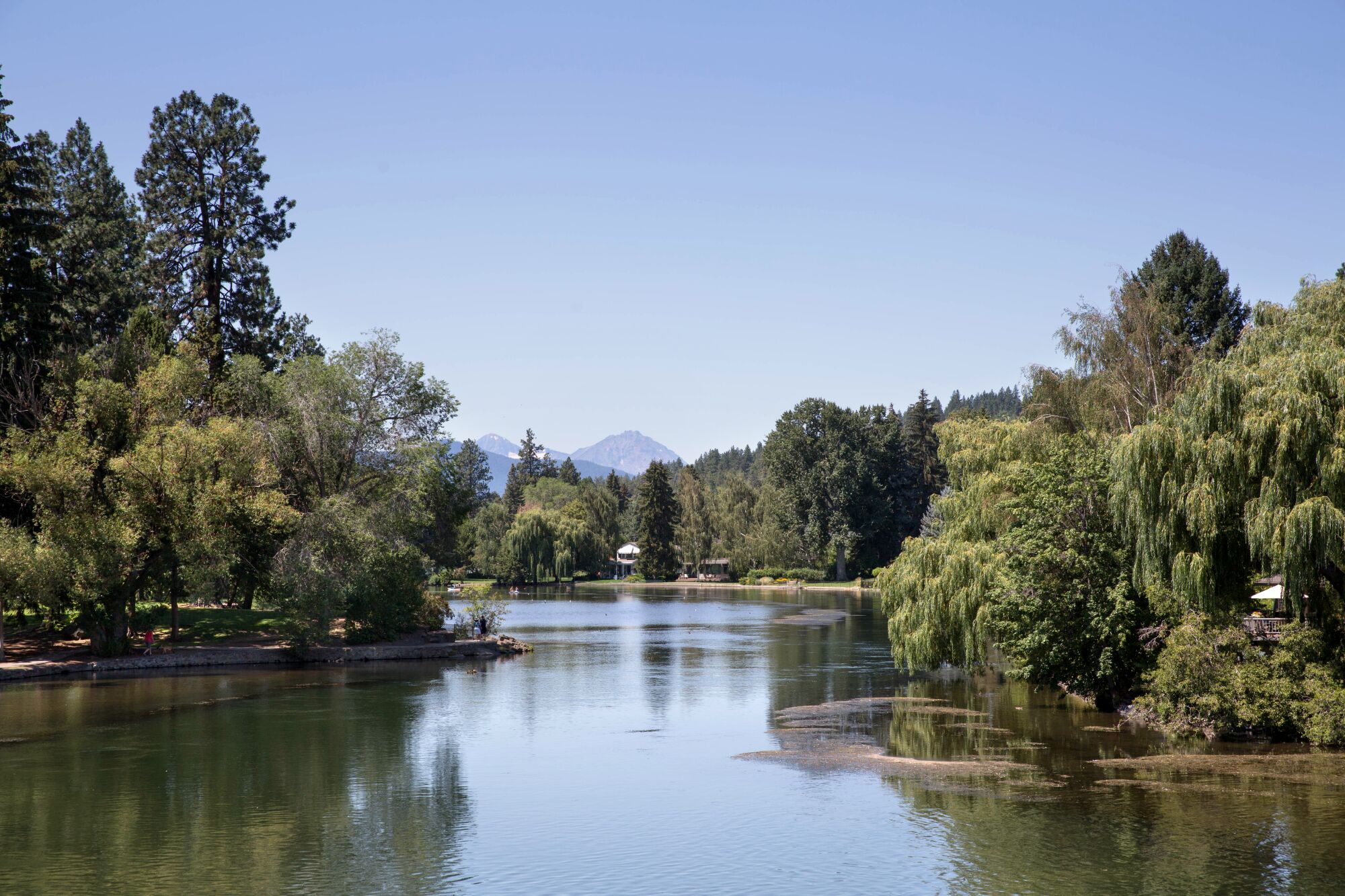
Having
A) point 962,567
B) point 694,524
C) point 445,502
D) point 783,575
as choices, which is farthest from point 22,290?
point 694,524

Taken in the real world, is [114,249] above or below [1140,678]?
above

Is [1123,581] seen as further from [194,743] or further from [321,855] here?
[194,743]

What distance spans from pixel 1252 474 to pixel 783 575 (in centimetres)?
11153

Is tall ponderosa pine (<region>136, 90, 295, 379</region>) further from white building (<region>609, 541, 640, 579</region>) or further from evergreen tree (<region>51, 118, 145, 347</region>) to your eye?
white building (<region>609, 541, 640, 579</region>)

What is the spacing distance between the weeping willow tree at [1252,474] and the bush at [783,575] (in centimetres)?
10366

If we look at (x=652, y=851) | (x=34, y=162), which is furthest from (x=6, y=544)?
(x=652, y=851)

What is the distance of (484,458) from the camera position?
159 metres

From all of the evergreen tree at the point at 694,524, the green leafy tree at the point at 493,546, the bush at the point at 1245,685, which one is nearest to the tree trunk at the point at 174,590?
the bush at the point at 1245,685

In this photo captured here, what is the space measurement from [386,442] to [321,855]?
3853 cm

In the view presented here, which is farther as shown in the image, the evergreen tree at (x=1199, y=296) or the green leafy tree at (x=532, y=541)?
the green leafy tree at (x=532, y=541)

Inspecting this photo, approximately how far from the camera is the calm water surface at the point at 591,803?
17.8 metres

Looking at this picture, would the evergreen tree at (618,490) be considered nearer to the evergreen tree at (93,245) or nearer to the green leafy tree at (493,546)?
the green leafy tree at (493,546)

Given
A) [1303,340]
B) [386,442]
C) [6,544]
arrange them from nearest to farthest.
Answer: [1303,340], [6,544], [386,442]

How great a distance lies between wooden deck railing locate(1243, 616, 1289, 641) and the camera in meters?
28.0
